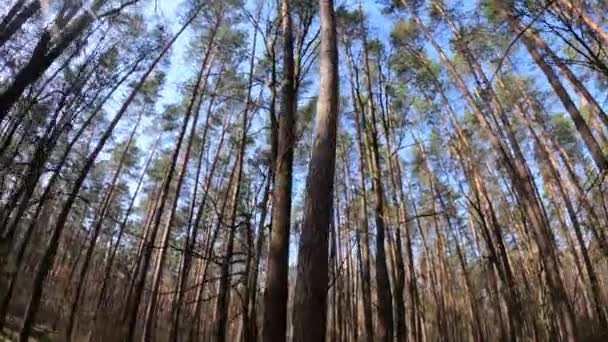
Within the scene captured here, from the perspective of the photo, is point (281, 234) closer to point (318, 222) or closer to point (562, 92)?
point (318, 222)

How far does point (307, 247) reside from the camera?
8.98 feet

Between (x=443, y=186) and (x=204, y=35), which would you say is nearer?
(x=204, y=35)

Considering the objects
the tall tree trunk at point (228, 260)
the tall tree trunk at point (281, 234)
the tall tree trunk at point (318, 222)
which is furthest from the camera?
the tall tree trunk at point (228, 260)

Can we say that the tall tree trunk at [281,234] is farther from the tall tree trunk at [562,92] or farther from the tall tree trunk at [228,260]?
the tall tree trunk at [562,92]

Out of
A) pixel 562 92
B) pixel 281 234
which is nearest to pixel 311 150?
pixel 281 234

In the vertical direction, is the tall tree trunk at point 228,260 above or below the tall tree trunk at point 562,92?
below

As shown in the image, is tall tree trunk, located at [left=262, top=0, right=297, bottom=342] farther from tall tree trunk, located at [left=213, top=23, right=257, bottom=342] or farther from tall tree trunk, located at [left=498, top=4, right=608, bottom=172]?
tall tree trunk, located at [left=498, top=4, right=608, bottom=172]

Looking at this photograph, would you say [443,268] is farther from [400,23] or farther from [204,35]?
[204,35]

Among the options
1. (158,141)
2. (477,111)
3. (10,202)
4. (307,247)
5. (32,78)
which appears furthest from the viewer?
(158,141)

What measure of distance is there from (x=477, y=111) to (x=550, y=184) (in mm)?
8704

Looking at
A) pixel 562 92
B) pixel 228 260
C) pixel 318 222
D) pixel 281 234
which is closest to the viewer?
pixel 318 222

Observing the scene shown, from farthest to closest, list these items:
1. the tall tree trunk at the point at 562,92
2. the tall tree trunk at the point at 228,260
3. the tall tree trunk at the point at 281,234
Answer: the tall tree trunk at the point at 562,92
the tall tree trunk at the point at 228,260
the tall tree trunk at the point at 281,234

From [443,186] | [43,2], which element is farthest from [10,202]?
[443,186]

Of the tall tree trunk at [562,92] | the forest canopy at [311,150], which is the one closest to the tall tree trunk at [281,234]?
the forest canopy at [311,150]
